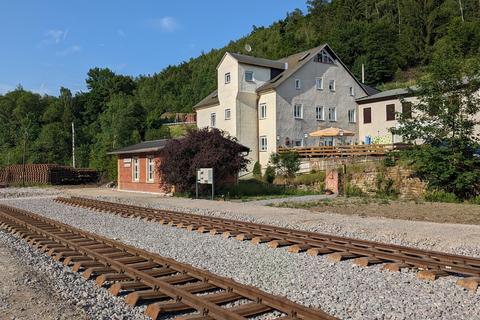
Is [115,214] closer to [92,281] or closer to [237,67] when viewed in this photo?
[92,281]

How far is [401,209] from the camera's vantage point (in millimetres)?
17984

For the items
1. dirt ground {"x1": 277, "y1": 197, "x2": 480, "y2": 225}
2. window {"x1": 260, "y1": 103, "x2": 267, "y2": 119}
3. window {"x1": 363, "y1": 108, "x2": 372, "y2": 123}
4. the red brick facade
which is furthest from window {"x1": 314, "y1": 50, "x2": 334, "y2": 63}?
dirt ground {"x1": 277, "y1": 197, "x2": 480, "y2": 225}

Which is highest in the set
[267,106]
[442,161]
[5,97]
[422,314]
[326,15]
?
[326,15]

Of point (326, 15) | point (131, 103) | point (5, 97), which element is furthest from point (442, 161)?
point (5, 97)

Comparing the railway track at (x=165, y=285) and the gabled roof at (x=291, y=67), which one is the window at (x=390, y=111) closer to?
the gabled roof at (x=291, y=67)

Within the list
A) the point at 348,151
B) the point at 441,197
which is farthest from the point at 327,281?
the point at 348,151

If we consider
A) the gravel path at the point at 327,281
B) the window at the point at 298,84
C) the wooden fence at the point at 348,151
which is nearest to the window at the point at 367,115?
the window at the point at 298,84

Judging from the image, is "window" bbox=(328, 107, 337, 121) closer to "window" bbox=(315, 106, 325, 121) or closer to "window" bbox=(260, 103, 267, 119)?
"window" bbox=(315, 106, 325, 121)

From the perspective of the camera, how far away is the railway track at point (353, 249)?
7574 millimetres

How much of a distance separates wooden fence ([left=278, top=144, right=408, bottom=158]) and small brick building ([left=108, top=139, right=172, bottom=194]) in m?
9.91

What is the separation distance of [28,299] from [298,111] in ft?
119

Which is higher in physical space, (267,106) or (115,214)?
(267,106)

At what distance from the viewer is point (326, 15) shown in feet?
312

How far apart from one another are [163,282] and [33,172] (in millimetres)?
42579
